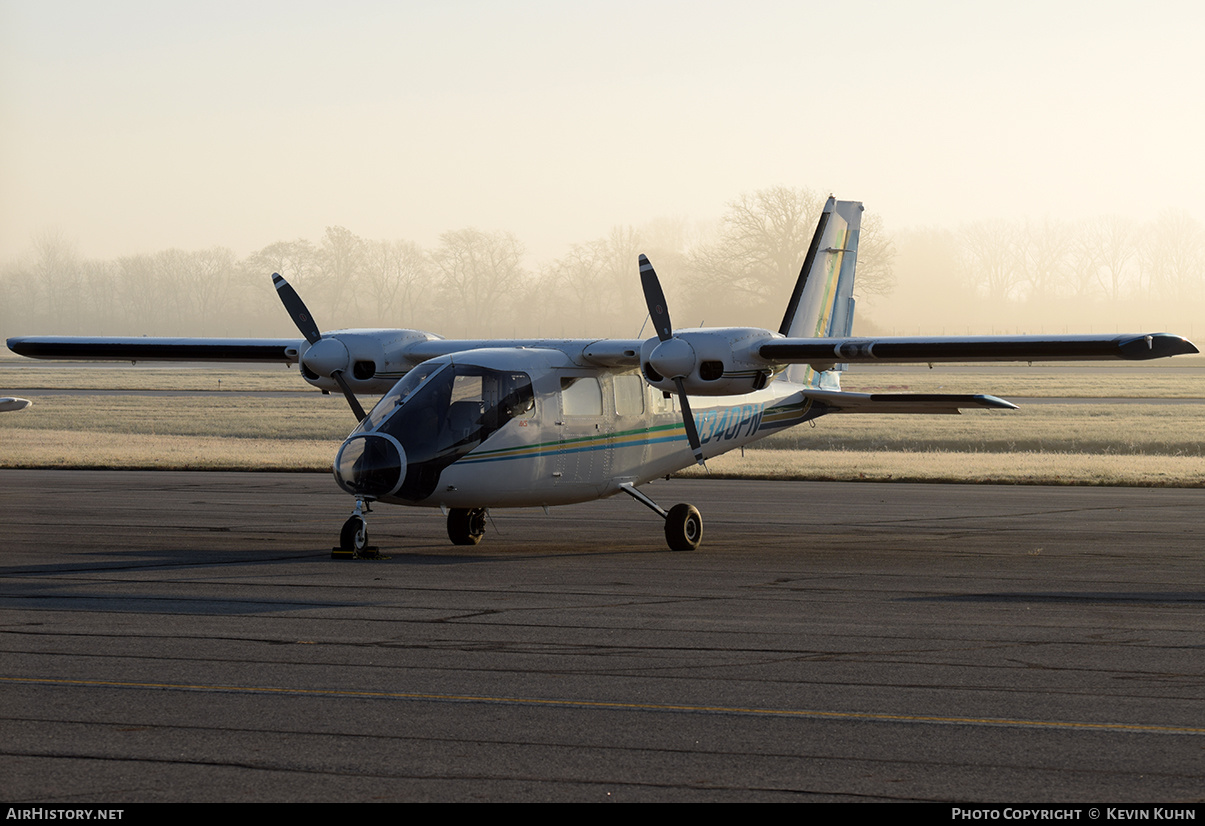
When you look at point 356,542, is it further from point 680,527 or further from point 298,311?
point 298,311

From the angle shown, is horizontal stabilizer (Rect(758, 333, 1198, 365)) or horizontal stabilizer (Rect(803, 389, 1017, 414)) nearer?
horizontal stabilizer (Rect(758, 333, 1198, 365))

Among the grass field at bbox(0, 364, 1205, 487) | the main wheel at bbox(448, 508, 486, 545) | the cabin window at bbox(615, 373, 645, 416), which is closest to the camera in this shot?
the main wheel at bbox(448, 508, 486, 545)

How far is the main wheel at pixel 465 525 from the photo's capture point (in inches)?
→ 727

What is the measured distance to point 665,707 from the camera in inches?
344

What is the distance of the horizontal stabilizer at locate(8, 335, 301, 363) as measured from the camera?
2236cm

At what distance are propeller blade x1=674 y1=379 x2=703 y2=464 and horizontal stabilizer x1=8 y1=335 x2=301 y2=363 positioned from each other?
23.1ft

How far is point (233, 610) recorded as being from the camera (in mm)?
12562

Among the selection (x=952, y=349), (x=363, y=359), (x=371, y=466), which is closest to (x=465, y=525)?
(x=371, y=466)

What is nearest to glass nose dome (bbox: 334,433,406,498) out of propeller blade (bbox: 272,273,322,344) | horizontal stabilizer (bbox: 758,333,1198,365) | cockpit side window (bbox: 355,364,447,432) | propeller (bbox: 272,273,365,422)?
cockpit side window (bbox: 355,364,447,432)

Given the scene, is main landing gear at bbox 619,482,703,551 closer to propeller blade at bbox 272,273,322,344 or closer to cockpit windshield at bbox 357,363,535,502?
cockpit windshield at bbox 357,363,535,502

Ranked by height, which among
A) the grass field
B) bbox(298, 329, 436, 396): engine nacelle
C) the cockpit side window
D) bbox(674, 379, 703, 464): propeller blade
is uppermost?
bbox(298, 329, 436, 396): engine nacelle

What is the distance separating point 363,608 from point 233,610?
1205 millimetres

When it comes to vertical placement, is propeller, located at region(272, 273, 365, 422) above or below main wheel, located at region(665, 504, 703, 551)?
above

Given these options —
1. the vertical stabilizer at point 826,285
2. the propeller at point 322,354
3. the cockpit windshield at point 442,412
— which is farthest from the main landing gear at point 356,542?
the vertical stabilizer at point 826,285
